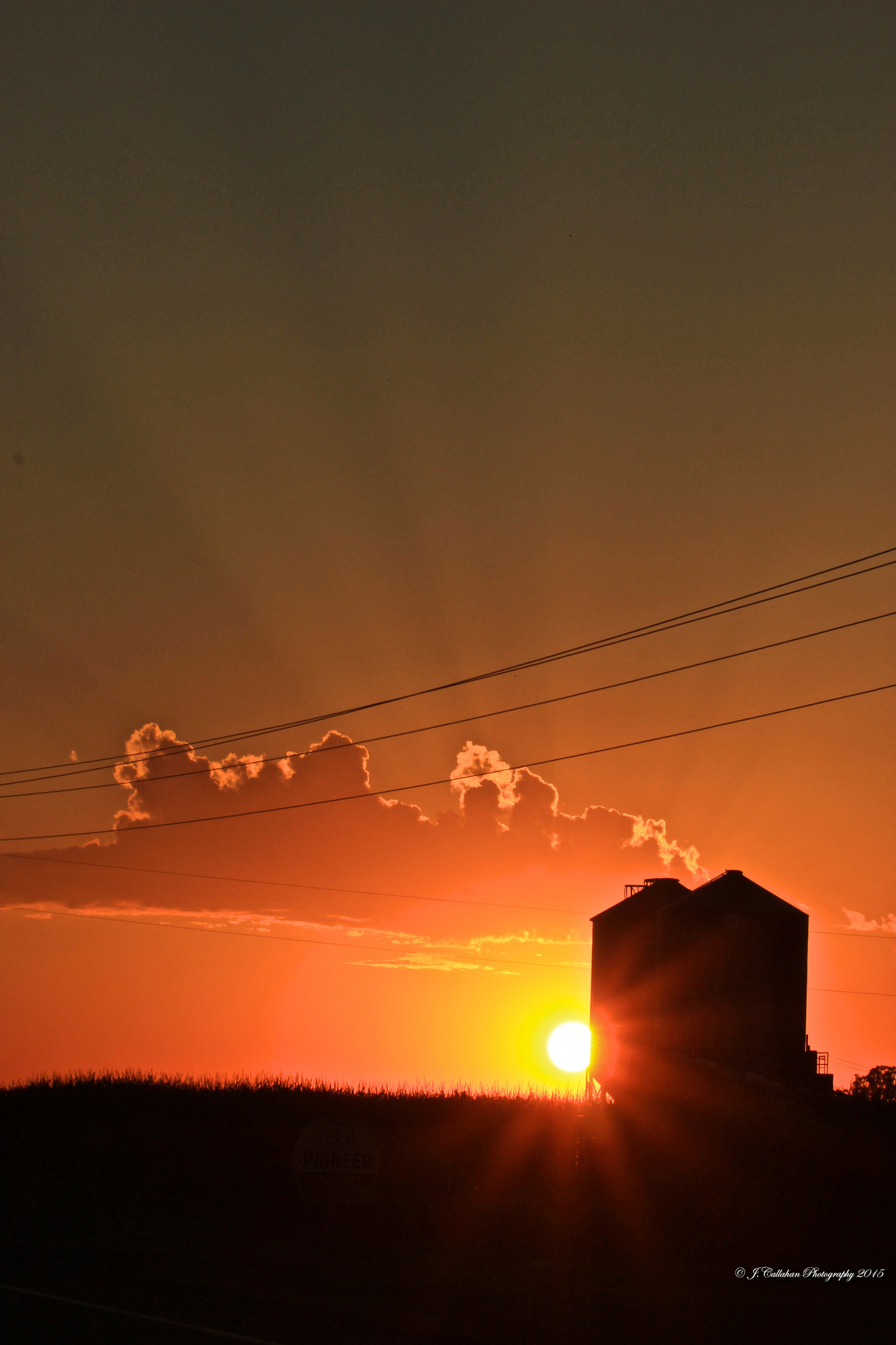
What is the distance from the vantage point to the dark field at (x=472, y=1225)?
40.4ft

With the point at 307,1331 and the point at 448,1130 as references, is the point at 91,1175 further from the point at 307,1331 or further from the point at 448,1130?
the point at 307,1331

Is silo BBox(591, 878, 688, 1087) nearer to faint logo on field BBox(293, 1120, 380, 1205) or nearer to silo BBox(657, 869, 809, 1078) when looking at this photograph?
silo BBox(657, 869, 809, 1078)

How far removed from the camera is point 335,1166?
47.6 feet

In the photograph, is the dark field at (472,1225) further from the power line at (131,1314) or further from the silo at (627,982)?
the silo at (627,982)

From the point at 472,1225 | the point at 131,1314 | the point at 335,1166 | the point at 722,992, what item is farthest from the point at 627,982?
the point at 131,1314

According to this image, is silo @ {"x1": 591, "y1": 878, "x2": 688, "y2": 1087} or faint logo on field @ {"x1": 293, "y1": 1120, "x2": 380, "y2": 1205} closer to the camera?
faint logo on field @ {"x1": 293, "y1": 1120, "x2": 380, "y2": 1205}

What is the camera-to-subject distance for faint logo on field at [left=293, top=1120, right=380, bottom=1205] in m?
14.4

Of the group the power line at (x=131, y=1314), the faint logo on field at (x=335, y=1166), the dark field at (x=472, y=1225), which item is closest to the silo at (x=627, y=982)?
the dark field at (x=472, y=1225)

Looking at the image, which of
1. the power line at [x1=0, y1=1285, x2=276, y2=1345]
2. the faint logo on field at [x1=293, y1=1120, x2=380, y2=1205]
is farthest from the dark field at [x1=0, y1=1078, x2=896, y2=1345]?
the faint logo on field at [x1=293, y1=1120, x2=380, y2=1205]

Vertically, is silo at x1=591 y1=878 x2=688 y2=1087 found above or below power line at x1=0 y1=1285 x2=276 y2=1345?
above

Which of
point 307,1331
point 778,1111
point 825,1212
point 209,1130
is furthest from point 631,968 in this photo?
point 307,1331

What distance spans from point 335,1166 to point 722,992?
28.0m

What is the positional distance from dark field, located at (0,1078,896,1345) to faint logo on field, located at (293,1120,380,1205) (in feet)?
3.46

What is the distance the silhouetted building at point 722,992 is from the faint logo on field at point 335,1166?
84.2 ft
